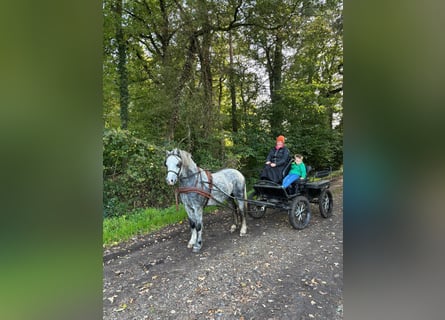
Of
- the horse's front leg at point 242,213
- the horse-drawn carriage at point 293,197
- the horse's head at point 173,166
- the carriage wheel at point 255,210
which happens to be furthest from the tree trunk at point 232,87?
the horse's head at point 173,166

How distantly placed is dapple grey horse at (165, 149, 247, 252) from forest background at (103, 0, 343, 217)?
7.34ft

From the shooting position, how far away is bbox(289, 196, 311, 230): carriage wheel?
4.54m

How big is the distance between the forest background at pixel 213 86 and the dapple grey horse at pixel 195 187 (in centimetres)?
224

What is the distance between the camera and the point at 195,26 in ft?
23.1

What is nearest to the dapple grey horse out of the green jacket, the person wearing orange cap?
the person wearing orange cap

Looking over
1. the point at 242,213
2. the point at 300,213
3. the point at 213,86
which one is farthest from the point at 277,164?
the point at 213,86

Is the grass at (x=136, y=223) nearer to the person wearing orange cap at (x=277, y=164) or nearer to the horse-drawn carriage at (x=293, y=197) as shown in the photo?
the horse-drawn carriage at (x=293, y=197)

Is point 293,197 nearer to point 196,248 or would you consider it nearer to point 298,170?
point 298,170

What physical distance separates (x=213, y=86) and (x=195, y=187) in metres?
4.92
